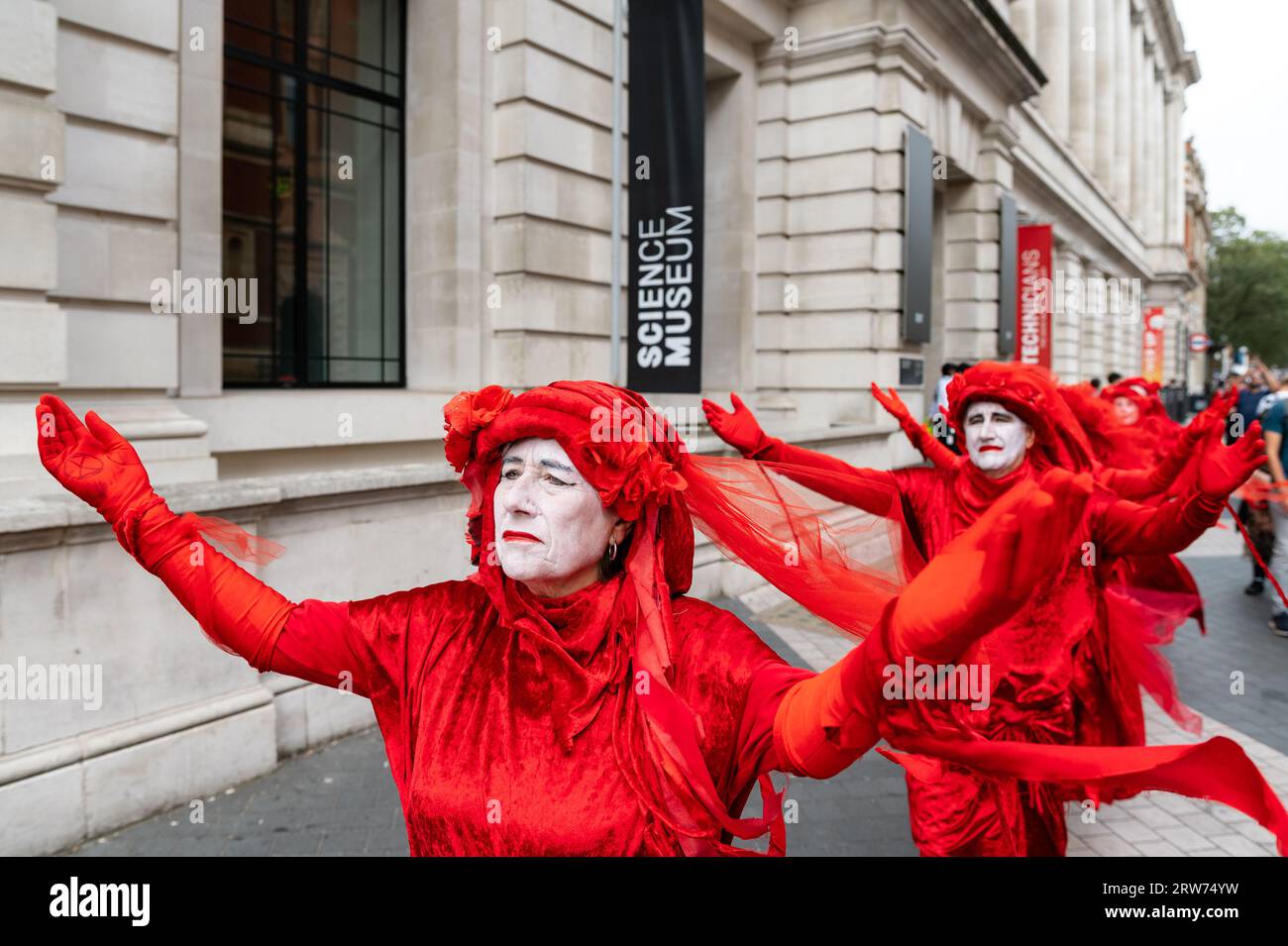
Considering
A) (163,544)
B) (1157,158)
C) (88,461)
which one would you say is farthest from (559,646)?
(1157,158)

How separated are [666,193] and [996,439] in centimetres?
534

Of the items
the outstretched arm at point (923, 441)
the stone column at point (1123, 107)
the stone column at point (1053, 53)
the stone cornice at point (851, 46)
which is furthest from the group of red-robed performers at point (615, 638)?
the stone column at point (1123, 107)

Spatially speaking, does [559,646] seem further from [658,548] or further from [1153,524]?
[1153,524]

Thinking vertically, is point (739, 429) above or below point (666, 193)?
below

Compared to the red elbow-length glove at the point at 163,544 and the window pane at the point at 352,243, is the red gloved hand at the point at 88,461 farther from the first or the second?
the window pane at the point at 352,243

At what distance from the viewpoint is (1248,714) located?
6.30 metres

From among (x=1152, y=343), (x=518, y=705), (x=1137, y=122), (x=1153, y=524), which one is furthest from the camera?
(x=1137, y=122)

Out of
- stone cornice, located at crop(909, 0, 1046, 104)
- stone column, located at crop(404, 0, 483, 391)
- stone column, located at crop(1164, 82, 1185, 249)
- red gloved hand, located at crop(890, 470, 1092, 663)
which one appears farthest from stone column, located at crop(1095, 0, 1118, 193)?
red gloved hand, located at crop(890, 470, 1092, 663)

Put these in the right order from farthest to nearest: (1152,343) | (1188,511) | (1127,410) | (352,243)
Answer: (1152,343) → (352,243) → (1127,410) → (1188,511)

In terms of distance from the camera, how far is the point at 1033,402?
407 cm

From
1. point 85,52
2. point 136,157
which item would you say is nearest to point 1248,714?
point 136,157

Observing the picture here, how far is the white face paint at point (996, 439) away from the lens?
13.3 feet
